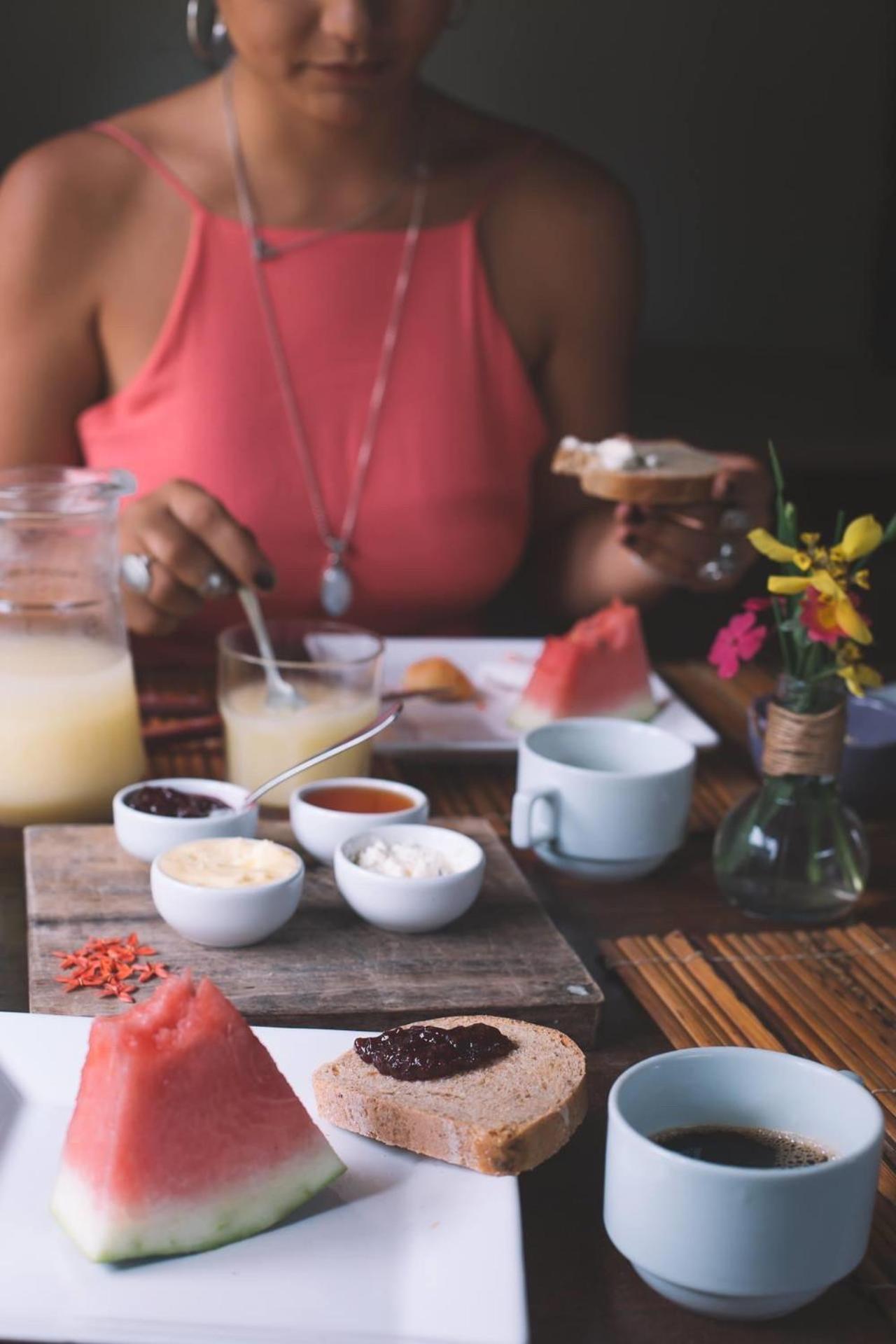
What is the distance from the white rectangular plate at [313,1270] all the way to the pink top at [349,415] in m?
1.48

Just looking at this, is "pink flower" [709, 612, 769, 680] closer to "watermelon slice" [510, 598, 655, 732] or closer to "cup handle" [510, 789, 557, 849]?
"cup handle" [510, 789, 557, 849]

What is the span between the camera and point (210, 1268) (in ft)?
2.56

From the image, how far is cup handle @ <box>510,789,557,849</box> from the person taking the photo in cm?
133

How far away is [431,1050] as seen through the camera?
95 centimetres

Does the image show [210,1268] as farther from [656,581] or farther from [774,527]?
[774,527]

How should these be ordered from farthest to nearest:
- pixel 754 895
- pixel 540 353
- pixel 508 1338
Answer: pixel 540 353 → pixel 754 895 → pixel 508 1338

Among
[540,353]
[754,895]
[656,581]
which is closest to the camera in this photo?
[754,895]

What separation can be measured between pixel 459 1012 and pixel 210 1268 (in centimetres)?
35

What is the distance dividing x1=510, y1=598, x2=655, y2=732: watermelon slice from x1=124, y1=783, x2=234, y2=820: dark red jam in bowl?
1.63 ft

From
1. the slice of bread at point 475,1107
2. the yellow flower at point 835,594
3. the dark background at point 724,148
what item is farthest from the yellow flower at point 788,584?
the dark background at point 724,148

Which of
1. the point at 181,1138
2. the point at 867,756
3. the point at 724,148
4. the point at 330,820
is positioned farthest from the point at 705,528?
the point at 724,148

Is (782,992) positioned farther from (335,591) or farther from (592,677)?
(335,591)

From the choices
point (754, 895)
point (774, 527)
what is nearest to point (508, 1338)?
point (754, 895)

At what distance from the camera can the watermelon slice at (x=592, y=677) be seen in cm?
171
